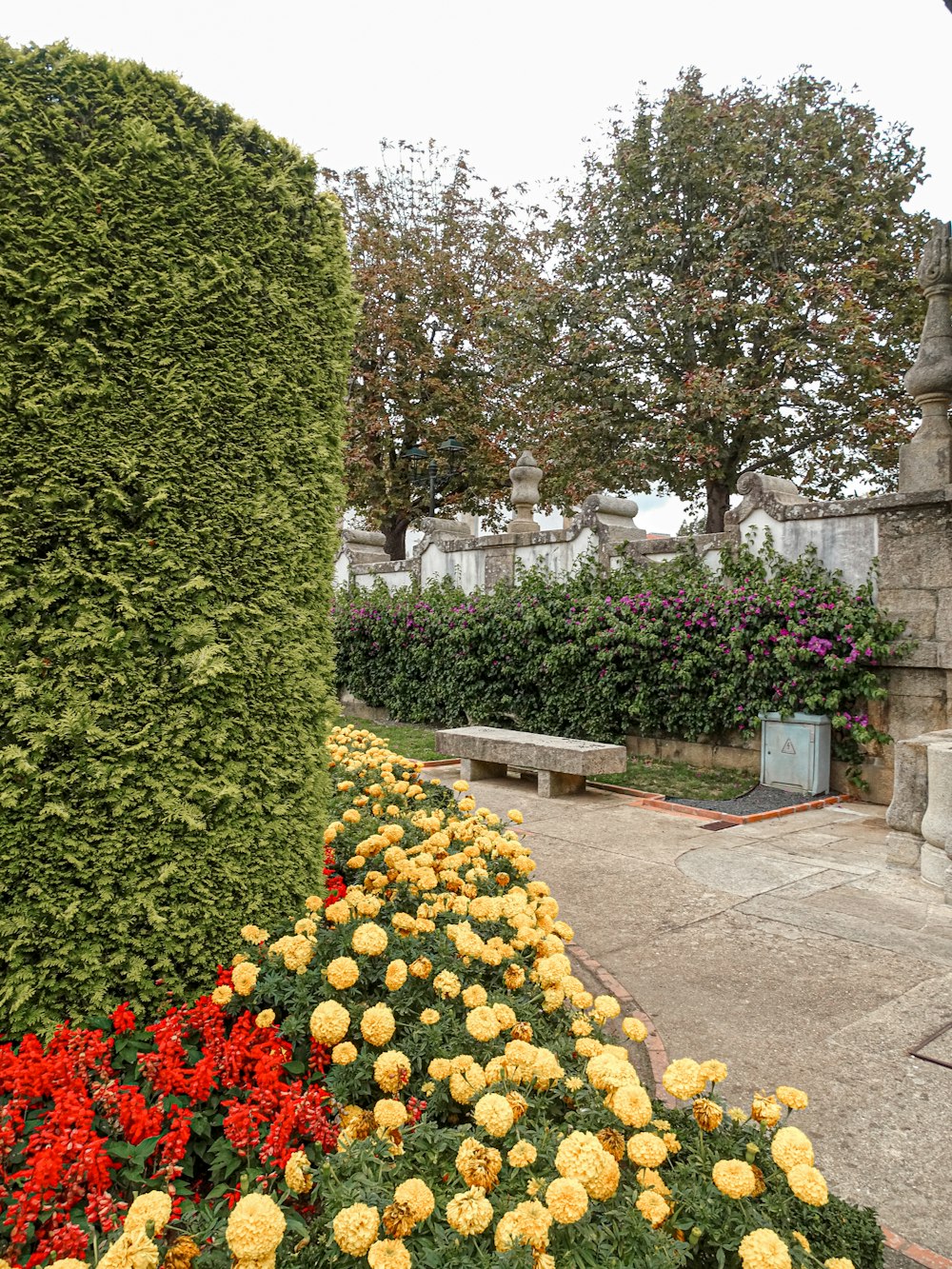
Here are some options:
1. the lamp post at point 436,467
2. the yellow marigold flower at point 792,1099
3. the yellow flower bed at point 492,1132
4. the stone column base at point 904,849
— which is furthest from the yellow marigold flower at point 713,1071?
the lamp post at point 436,467

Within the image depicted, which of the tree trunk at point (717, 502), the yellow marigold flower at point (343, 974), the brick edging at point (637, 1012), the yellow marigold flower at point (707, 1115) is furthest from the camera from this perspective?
the tree trunk at point (717, 502)

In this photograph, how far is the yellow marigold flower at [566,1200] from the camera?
131 cm

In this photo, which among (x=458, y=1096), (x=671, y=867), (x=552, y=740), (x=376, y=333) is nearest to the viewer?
(x=458, y=1096)

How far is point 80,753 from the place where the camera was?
2248 millimetres

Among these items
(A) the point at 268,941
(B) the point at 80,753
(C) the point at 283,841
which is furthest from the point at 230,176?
(A) the point at 268,941

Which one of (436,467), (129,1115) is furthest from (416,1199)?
(436,467)

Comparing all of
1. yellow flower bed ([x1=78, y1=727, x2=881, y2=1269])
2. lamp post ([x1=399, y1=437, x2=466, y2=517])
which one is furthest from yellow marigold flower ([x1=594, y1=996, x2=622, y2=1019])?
lamp post ([x1=399, y1=437, x2=466, y2=517])

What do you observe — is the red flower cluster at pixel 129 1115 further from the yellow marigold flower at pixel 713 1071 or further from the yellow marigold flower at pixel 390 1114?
the yellow marigold flower at pixel 713 1071

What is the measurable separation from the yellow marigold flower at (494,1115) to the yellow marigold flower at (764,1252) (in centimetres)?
45

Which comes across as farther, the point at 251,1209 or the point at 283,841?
the point at 283,841

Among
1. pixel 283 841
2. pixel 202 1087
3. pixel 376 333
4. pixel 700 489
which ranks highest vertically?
pixel 376 333

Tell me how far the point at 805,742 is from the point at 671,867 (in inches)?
107

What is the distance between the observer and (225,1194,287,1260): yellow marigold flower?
4.16 feet

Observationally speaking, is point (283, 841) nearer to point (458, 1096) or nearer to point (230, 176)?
point (458, 1096)
